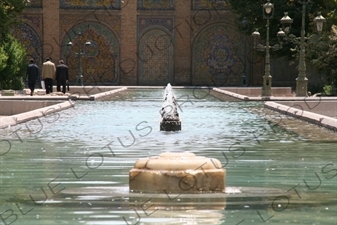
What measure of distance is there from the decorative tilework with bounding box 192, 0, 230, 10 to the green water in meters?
29.8

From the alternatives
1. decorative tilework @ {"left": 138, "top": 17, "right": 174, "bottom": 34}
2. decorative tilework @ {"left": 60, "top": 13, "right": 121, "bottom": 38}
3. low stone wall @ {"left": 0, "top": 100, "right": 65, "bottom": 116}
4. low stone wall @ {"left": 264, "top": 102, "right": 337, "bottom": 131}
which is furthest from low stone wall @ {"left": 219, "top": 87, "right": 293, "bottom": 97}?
low stone wall @ {"left": 0, "top": 100, "right": 65, "bottom": 116}

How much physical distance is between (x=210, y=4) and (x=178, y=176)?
143ft

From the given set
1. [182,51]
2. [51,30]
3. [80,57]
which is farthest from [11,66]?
[182,51]

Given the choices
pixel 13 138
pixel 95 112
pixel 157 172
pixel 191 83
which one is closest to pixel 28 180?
pixel 157 172

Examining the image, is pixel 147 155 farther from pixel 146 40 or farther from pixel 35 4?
pixel 35 4

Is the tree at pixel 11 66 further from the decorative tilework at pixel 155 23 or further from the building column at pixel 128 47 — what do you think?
the decorative tilework at pixel 155 23

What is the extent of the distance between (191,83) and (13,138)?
36475 millimetres

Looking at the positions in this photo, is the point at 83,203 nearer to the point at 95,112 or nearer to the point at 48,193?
the point at 48,193

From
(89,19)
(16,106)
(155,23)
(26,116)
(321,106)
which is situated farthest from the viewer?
(155,23)

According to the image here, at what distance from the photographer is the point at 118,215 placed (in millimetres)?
6352

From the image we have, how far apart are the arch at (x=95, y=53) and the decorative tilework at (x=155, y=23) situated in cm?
145

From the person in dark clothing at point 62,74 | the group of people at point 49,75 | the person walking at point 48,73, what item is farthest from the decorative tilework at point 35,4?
the person walking at point 48,73

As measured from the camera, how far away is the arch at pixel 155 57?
50.6 m

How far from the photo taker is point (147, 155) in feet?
37.5
